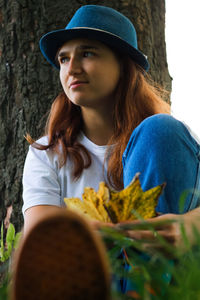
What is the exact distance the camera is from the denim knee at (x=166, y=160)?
1.05 metres

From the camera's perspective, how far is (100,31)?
1.67 meters

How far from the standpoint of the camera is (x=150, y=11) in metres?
2.43

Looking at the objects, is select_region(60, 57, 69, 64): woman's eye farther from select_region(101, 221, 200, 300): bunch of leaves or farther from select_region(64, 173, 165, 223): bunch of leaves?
select_region(101, 221, 200, 300): bunch of leaves

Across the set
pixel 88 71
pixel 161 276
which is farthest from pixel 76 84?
pixel 161 276

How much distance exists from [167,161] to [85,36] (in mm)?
878

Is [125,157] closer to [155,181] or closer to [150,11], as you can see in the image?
[155,181]

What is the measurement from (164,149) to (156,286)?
0.72m

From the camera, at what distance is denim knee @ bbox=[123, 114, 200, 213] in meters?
1.05

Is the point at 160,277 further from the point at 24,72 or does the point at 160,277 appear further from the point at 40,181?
the point at 24,72

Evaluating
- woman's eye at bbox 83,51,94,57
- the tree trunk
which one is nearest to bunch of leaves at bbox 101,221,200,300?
woman's eye at bbox 83,51,94,57

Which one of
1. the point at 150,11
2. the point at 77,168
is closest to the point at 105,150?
the point at 77,168

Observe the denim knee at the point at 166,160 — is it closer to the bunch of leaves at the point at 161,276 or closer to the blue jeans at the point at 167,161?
the blue jeans at the point at 167,161

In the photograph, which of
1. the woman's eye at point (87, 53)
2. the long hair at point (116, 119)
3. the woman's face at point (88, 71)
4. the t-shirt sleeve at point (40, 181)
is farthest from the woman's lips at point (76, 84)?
the t-shirt sleeve at point (40, 181)

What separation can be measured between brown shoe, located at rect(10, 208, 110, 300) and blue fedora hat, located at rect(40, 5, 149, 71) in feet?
4.85
